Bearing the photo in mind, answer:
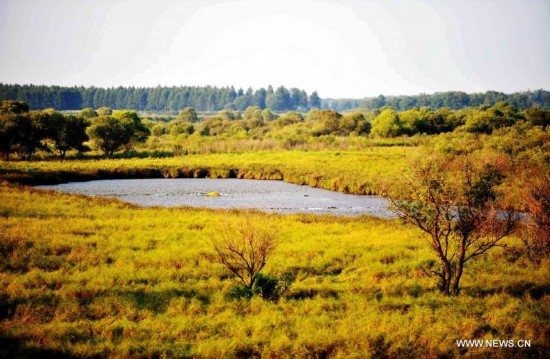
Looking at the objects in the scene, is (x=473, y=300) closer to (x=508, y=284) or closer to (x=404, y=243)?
(x=508, y=284)

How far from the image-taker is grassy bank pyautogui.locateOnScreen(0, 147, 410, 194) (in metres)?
47.4

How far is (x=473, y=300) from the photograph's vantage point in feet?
49.2

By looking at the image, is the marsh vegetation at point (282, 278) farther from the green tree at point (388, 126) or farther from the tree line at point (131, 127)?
the green tree at point (388, 126)

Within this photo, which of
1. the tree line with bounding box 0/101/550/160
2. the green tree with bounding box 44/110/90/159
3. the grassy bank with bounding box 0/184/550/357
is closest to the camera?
the grassy bank with bounding box 0/184/550/357

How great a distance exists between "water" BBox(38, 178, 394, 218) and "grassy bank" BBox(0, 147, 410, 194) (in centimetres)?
210

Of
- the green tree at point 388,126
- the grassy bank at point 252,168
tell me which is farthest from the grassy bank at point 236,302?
the green tree at point 388,126

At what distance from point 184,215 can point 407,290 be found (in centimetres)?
1779

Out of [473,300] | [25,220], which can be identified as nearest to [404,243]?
[473,300]

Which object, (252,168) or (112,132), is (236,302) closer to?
(252,168)

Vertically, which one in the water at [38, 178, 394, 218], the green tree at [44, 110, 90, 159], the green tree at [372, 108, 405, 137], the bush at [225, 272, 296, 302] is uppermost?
the green tree at [372, 108, 405, 137]

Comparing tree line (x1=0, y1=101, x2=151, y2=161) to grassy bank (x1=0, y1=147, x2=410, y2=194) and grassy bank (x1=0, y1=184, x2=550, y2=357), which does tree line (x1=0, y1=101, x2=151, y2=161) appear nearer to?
grassy bank (x1=0, y1=147, x2=410, y2=194)

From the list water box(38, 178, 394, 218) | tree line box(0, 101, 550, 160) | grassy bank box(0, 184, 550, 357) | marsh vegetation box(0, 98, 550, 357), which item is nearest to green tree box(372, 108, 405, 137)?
tree line box(0, 101, 550, 160)

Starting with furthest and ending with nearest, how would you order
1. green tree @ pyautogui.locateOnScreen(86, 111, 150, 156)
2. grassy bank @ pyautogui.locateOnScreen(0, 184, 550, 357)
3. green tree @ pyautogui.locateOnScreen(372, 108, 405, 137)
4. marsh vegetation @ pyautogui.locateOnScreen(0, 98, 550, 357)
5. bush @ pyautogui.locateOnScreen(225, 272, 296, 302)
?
green tree @ pyautogui.locateOnScreen(372, 108, 405, 137)
green tree @ pyautogui.locateOnScreen(86, 111, 150, 156)
bush @ pyautogui.locateOnScreen(225, 272, 296, 302)
marsh vegetation @ pyautogui.locateOnScreen(0, 98, 550, 357)
grassy bank @ pyautogui.locateOnScreen(0, 184, 550, 357)

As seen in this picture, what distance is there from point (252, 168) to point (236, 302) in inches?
1681
